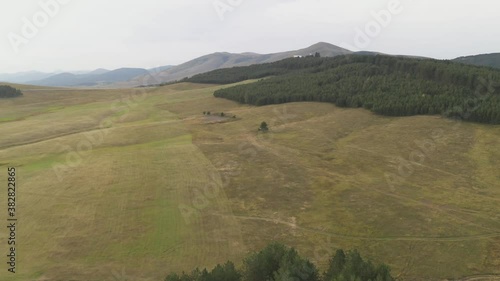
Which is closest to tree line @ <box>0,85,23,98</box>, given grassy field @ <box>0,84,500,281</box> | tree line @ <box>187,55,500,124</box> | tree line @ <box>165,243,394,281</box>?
grassy field @ <box>0,84,500,281</box>

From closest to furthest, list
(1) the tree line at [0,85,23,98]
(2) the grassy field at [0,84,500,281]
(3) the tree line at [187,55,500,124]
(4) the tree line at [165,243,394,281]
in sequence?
(4) the tree line at [165,243,394,281], (2) the grassy field at [0,84,500,281], (3) the tree line at [187,55,500,124], (1) the tree line at [0,85,23,98]

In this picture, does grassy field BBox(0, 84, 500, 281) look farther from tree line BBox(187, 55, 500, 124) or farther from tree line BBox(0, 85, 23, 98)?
tree line BBox(0, 85, 23, 98)

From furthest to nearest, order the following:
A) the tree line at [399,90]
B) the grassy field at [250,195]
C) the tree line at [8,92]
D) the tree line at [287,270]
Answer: the tree line at [8,92]
the tree line at [399,90]
the grassy field at [250,195]
the tree line at [287,270]

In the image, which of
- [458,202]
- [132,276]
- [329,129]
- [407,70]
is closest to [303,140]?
[329,129]

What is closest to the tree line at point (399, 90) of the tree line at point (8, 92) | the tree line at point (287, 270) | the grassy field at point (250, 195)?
the grassy field at point (250, 195)

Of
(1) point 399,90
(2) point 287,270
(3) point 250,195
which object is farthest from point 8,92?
(2) point 287,270

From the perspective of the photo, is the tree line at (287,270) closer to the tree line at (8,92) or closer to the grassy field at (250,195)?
the grassy field at (250,195)

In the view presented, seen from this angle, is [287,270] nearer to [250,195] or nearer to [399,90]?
[250,195]
